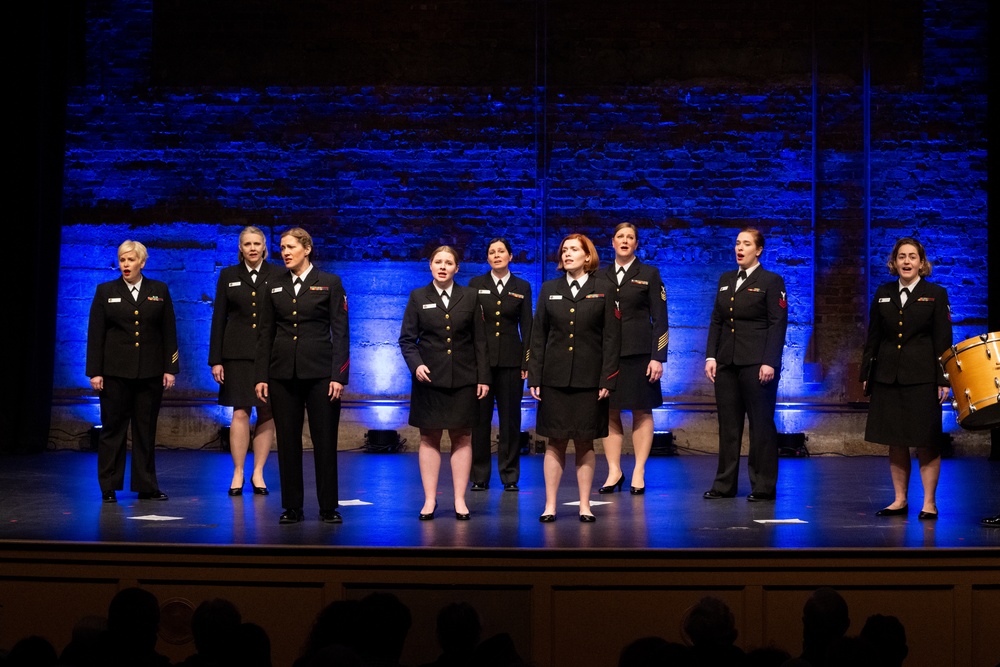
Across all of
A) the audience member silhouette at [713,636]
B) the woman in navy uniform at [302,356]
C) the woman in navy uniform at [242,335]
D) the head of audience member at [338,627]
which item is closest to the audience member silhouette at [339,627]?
the head of audience member at [338,627]

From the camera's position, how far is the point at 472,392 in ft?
19.4

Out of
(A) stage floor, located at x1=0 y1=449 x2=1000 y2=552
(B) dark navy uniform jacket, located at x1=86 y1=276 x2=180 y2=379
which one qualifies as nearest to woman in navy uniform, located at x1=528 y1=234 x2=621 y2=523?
(A) stage floor, located at x1=0 y1=449 x2=1000 y2=552

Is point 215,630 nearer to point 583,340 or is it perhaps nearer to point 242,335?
point 583,340

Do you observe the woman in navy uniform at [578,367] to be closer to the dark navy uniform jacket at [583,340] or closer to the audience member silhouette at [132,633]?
the dark navy uniform jacket at [583,340]

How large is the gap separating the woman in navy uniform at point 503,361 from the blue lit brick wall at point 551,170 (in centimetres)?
272

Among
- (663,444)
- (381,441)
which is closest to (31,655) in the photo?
(381,441)

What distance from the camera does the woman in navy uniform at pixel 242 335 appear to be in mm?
6812

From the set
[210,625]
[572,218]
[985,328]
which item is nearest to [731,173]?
[572,218]

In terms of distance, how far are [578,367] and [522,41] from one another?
508 centimetres

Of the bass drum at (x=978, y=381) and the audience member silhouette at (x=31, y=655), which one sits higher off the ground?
the bass drum at (x=978, y=381)

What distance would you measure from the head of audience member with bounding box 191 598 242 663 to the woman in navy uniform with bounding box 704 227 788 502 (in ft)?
13.8

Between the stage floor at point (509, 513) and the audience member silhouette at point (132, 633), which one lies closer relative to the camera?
the audience member silhouette at point (132, 633)

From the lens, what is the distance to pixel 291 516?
5.64 m

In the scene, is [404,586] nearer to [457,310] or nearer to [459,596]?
[459,596]
